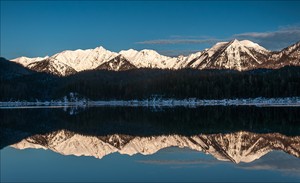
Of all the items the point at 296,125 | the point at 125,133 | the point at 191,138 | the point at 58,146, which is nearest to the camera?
the point at 58,146

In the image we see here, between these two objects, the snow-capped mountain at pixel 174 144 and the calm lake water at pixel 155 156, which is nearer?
the calm lake water at pixel 155 156

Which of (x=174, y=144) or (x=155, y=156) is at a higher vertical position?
(x=174, y=144)

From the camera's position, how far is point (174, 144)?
124ft

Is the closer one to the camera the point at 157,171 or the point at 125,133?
the point at 157,171

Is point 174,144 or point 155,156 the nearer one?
point 155,156

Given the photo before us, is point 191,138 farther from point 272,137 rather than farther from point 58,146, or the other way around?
point 58,146

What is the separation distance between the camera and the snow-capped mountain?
31.8 m

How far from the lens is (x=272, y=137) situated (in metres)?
40.3

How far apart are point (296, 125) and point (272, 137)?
40.0 feet

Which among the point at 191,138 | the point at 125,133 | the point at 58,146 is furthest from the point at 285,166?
the point at 125,133

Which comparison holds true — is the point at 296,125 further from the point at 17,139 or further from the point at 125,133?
the point at 17,139

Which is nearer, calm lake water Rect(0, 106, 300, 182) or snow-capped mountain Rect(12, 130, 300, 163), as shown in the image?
calm lake water Rect(0, 106, 300, 182)

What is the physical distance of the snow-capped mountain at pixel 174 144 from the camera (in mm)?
31812

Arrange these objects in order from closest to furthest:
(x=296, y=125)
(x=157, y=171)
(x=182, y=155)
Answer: (x=157, y=171), (x=182, y=155), (x=296, y=125)
